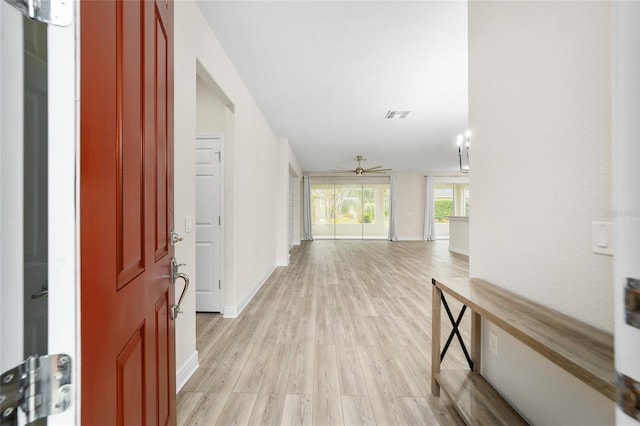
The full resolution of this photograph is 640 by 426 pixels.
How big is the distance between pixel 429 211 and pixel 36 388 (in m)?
11.1

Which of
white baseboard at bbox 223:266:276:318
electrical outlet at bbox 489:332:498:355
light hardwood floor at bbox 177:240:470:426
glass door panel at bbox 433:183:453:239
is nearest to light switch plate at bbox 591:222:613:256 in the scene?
electrical outlet at bbox 489:332:498:355

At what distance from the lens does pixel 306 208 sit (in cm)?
1045

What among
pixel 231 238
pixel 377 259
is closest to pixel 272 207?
pixel 231 238

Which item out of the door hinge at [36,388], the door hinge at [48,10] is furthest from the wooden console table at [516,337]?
the door hinge at [48,10]

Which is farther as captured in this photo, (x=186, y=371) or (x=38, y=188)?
(x=186, y=371)

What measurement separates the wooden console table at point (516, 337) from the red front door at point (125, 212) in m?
1.11

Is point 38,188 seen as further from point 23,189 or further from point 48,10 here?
point 48,10

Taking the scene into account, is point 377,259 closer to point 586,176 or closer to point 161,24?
point 586,176

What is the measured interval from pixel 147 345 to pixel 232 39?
250 cm

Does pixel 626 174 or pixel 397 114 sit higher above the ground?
pixel 397 114

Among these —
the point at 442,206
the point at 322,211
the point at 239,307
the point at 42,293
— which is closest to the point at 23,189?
the point at 42,293

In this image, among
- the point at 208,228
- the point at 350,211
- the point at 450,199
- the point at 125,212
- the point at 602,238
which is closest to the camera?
the point at 125,212

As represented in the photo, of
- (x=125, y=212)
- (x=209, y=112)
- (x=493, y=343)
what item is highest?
(x=209, y=112)

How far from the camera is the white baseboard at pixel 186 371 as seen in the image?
5.55 feet
